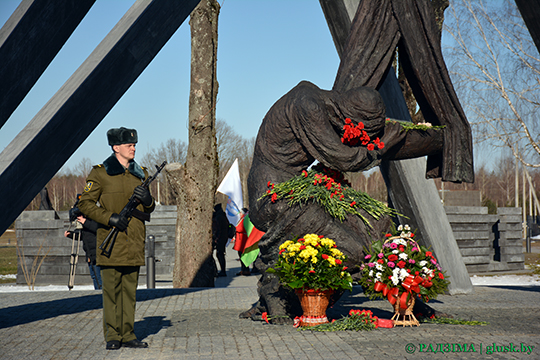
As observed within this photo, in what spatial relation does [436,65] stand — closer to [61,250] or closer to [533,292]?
[533,292]

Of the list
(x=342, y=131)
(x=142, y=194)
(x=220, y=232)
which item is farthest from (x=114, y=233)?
(x=220, y=232)

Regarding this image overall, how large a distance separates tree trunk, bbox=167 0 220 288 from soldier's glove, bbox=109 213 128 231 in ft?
18.0

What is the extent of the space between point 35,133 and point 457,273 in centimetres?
686

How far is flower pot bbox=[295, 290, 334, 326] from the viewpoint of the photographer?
5.26 m

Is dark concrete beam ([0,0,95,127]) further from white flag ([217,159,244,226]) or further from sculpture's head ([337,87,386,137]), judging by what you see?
white flag ([217,159,244,226])

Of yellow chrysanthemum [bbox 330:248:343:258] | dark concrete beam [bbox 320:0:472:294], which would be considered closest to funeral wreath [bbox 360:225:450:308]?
yellow chrysanthemum [bbox 330:248:343:258]

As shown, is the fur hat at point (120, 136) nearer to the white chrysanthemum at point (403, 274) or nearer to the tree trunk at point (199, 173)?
the white chrysanthemum at point (403, 274)

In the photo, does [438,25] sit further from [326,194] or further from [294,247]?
[294,247]

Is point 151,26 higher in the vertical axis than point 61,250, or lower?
higher

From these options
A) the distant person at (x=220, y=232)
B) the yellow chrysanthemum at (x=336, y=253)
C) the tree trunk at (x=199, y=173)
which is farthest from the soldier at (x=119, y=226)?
the distant person at (x=220, y=232)

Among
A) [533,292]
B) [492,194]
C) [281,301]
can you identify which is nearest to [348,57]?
[281,301]

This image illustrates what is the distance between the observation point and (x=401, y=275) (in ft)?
17.0

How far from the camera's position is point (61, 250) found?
13.1m

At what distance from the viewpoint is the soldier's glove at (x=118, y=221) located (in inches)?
178
